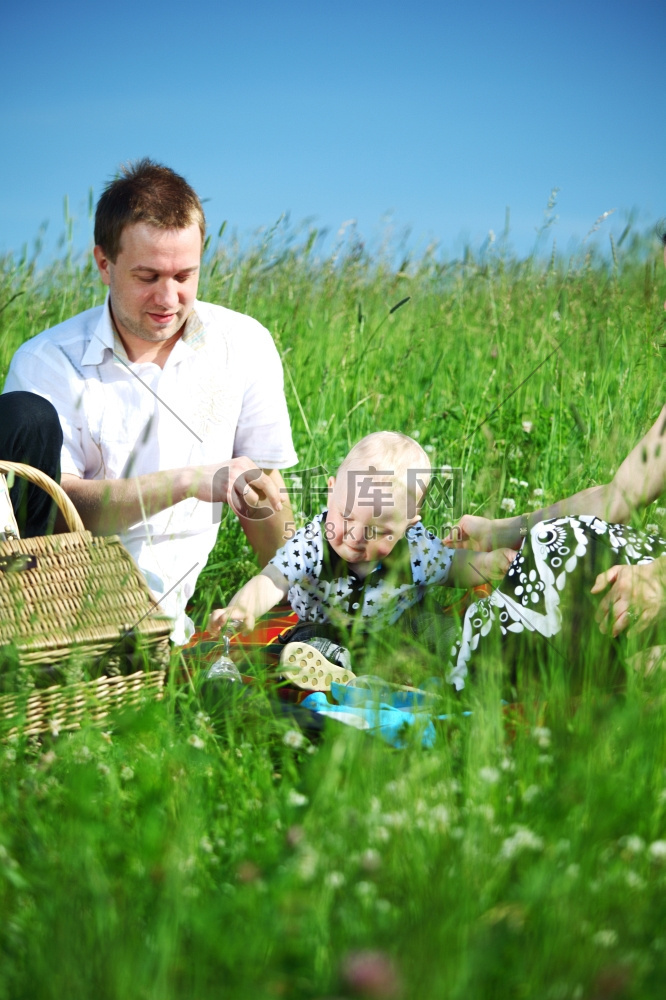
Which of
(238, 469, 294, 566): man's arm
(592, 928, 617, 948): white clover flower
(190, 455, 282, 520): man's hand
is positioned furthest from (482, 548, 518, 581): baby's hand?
(592, 928, 617, 948): white clover flower

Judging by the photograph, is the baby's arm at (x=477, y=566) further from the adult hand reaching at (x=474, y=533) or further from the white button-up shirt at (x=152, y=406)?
the white button-up shirt at (x=152, y=406)

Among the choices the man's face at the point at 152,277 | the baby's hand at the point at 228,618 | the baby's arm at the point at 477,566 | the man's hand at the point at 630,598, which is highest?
the man's face at the point at 152,277

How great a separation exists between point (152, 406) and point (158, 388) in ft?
0.21

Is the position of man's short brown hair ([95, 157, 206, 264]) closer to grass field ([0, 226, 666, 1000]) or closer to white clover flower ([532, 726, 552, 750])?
grass field ([0, 226, 666, 1000])

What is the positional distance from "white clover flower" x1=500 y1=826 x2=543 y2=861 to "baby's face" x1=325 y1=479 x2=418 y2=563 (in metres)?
1.20

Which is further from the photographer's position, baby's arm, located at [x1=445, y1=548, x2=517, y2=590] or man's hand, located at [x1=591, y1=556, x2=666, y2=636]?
baby's arm, located at [x1=445, y1=548, x2=517, y2=590]

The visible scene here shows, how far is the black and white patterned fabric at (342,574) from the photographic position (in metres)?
2.53

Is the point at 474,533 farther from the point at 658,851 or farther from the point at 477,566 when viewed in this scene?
the point at 658,851

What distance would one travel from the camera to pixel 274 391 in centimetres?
312

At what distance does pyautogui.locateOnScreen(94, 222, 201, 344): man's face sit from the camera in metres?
2.67

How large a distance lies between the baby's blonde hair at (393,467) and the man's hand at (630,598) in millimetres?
656

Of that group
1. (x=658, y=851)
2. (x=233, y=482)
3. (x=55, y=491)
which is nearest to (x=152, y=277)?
(x=233, y=482)

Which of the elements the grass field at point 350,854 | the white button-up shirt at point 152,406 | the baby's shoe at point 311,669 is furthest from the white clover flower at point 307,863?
the white button-up shirt at point 152,406

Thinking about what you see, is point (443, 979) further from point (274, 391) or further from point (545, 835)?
point (274, 391)
